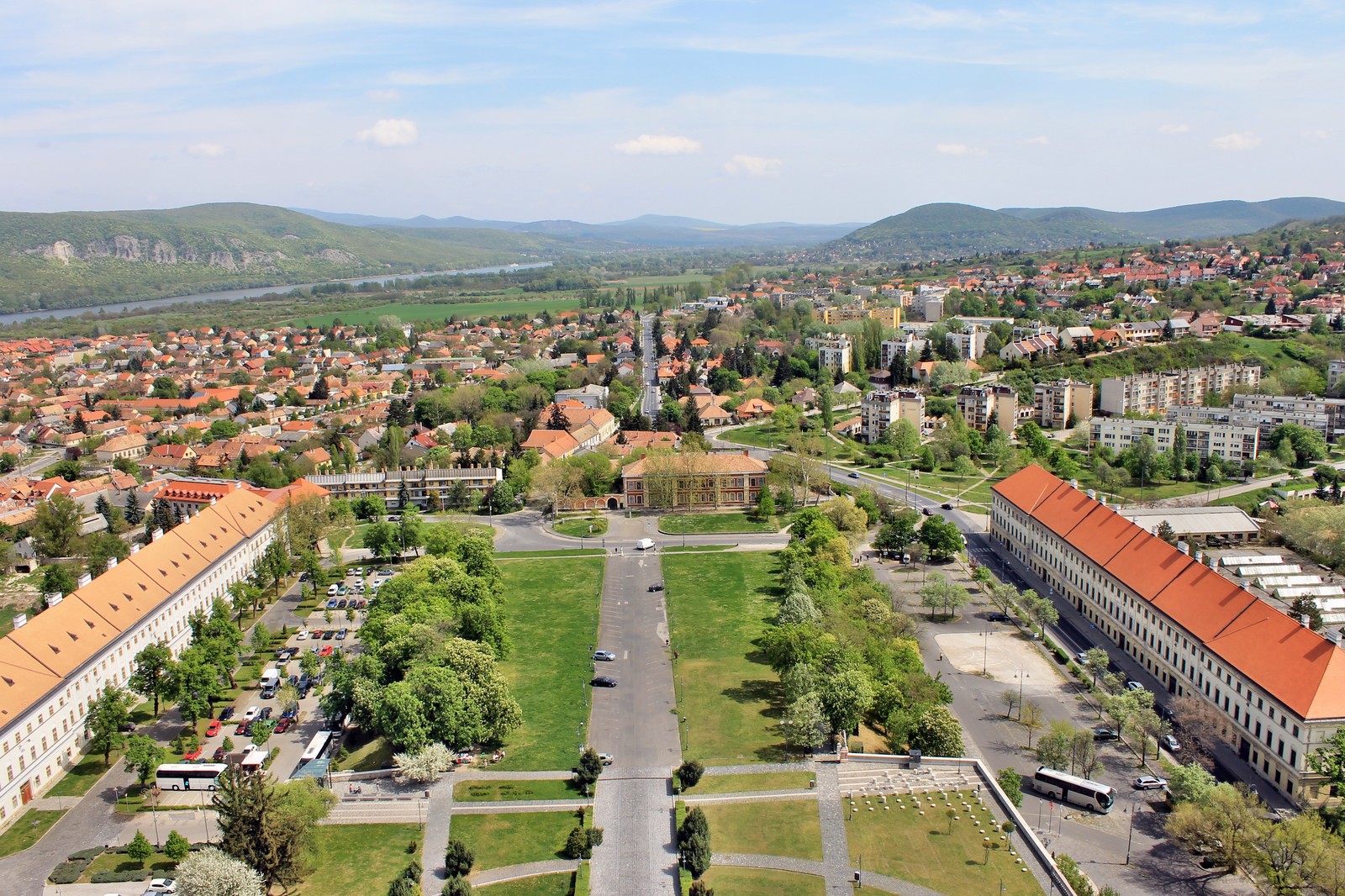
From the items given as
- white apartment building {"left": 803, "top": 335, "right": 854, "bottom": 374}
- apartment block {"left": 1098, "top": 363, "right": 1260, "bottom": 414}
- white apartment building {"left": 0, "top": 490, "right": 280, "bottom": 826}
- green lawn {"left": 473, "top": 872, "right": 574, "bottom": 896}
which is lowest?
green lawn {"left": 473, "top": 872, "right": 574, "bottom": 896}

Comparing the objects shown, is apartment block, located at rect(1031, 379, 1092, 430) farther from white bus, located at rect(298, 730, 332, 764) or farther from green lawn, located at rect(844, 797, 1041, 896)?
white bus, located at rect(298, 730, 332, 764)

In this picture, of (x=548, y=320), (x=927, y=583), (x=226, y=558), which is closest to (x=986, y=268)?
(x=548, y=320)

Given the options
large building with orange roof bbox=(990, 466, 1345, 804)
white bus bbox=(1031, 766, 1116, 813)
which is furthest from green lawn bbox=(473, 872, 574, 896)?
large building with orange roof bbox=(990, 466, 1345, 804)

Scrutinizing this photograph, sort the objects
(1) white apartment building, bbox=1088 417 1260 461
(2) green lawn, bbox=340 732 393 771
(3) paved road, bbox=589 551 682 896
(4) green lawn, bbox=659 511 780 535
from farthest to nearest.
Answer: (1) white apartment building, bbox=1088 417 1260 461 → (4) green lawn, bbox=659 511 780 535 → (2) green lawn, bbox=340 732 393 771 → (3) paved road, bbox=589 551 682 896

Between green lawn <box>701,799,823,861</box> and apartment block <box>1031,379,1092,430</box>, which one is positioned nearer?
green lawn <box>701,799,823,861</box>

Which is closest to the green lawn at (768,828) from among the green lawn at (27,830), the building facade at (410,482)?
the green lawn at (27,830)

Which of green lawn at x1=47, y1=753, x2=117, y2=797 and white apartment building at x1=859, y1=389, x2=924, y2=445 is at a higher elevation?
white apartment building at x1=859, y1=389, x2=924, y2=445
